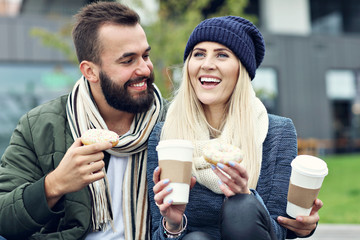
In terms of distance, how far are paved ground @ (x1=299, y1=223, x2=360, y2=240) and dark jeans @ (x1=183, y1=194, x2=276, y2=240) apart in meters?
3.37

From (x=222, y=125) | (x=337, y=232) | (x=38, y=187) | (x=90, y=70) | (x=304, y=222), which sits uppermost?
(x=90, y=70)

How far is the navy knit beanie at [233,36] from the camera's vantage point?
8.89 feet

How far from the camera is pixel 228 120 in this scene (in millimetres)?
2779

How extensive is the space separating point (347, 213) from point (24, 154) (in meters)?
5.35

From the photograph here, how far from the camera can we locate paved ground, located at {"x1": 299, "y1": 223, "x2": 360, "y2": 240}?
17.0ft

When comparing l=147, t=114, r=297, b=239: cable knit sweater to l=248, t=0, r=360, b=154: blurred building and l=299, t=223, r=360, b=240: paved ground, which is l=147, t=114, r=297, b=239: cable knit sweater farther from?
l=248, t=0, r=360, b=154: blurred building

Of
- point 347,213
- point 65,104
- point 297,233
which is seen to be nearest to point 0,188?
point 65,104

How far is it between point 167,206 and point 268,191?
30.7 inches

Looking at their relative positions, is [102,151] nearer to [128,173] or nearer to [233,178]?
[128,173]

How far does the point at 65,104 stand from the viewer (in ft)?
10.0

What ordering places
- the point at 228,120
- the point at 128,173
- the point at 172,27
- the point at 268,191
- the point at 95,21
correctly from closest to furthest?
the point at 268,191 < the point at 228,120 < the point at 128,173 < the point at 95,21 < the point at 172,27

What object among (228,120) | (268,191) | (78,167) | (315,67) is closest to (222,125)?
(228,120)

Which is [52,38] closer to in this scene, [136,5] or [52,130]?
[136,5]

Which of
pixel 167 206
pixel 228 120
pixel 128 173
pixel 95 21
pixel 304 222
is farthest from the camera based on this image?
pixel 95 21
